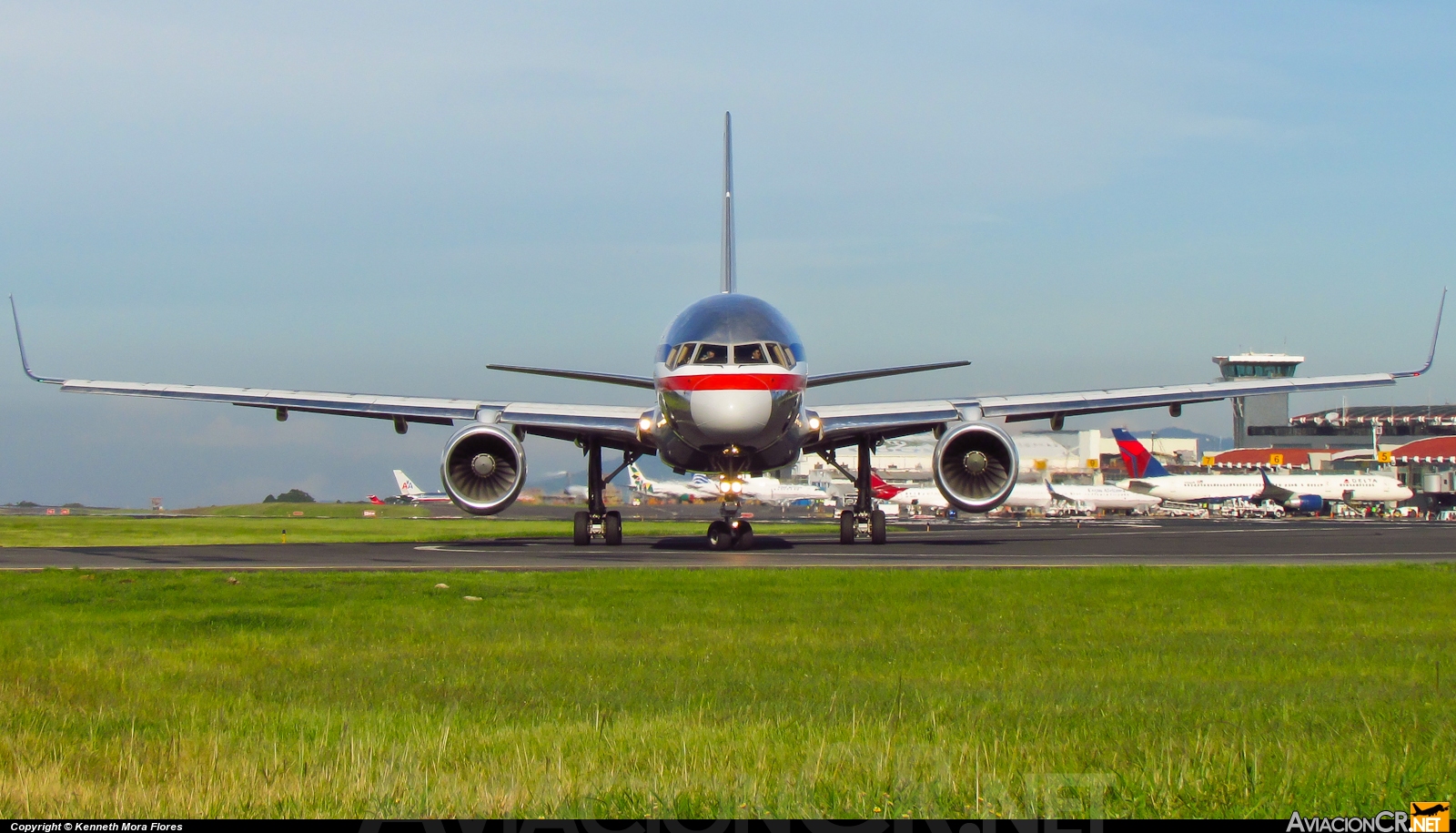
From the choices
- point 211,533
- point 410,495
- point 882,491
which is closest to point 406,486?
point 410,495

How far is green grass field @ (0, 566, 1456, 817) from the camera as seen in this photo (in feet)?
19.4

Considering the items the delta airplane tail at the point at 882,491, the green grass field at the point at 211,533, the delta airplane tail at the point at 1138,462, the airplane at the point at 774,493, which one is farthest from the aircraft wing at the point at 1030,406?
the airplane at the point at 774,493

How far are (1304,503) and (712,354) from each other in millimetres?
89873

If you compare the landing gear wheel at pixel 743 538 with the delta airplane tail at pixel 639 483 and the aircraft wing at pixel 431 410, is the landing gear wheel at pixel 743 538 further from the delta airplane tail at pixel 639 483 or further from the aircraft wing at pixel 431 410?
the delta airplane tail at pixel 639 483

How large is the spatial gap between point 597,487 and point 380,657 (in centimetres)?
2373

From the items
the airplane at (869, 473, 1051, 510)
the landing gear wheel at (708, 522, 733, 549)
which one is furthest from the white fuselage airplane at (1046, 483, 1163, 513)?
the landing gear wheel at (708, 522, 733, 549)

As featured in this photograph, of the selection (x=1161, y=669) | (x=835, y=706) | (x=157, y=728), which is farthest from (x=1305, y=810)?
(x=157, y=728)

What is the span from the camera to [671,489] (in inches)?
5974

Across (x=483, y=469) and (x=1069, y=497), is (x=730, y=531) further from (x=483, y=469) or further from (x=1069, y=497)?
(x=1069, y=497)

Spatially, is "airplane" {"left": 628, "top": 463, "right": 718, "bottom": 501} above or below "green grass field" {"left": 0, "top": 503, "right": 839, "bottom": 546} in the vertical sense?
above

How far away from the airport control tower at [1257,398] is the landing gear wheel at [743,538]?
13289 cm

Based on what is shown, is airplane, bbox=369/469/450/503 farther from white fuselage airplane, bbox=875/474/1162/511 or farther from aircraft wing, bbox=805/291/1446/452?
aircraft wing, bbox=805/291/1446/452

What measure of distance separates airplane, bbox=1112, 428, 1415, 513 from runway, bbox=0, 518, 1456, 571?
234 ft

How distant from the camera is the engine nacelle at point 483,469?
30328 millimetres
